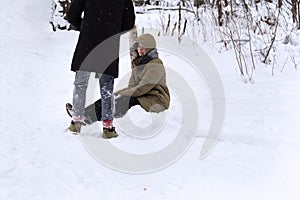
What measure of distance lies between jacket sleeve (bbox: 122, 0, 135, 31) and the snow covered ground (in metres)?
0.86

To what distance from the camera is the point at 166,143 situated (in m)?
3.86

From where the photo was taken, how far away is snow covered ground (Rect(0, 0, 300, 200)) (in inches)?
118

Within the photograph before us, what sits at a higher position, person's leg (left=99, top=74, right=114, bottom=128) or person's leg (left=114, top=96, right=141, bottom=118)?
person's leg (left=99, top=74, right=114, bottom=128)

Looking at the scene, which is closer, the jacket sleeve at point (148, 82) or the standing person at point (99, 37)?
the standing person at point (99, 37)

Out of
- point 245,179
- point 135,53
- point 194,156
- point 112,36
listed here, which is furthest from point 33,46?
point 245,179

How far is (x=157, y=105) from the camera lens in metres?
4.23

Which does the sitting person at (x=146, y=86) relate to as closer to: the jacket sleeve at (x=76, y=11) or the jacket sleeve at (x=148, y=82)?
the jacket sleeve at (x=148, y=82)

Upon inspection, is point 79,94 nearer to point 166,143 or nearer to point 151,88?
point 151,88

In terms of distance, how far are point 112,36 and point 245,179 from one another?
1601mm

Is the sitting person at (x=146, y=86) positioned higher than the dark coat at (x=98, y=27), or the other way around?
the dark coat at (x=98, y=27)

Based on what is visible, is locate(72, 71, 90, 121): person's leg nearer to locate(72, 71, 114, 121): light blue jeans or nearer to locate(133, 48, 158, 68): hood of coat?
locate(72, 71, 114, 121): light blue jeans

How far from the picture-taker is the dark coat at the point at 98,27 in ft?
11.9

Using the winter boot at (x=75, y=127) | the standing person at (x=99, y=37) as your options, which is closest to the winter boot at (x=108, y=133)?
the standing person at (x=99, y=37)

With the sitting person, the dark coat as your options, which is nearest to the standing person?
the dark coat
